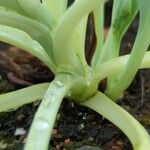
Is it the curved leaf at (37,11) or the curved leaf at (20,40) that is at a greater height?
the curved leaf at (37,11)

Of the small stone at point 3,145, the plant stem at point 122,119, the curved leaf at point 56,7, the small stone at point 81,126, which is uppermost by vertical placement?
the curved leaf at point 56,7

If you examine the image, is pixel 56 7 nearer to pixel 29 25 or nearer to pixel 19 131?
pixel 29 25

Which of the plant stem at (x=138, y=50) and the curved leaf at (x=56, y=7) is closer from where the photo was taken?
the plant stem at (x=138, y=50)

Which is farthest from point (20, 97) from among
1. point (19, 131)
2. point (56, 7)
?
point (56, 7)

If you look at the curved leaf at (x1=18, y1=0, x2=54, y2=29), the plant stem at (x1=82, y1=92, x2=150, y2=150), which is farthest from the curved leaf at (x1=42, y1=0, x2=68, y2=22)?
the plant stem at (x1=82, y1=92, x2=150, y2=150)

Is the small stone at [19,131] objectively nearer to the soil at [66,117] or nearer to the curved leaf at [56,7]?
the soil at [66,117]

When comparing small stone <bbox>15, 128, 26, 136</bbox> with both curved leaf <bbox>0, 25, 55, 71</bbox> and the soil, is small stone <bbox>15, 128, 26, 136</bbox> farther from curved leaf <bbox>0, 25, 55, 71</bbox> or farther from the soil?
curved leaf <bbox>0, 25, 55, 71</bbox>

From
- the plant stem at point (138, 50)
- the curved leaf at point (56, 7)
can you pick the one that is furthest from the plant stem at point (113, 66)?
the curved leaf at point (56, 7)

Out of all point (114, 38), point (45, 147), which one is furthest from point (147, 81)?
point (45, 147)
